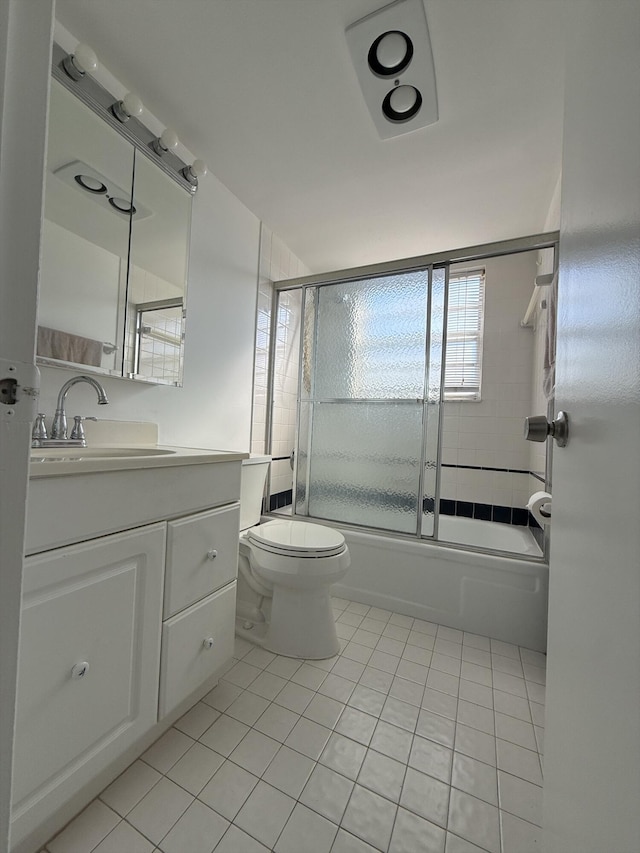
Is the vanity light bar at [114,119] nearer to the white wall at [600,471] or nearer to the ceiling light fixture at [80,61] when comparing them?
the ceiling light fixture at [80,61]

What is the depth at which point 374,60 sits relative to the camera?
1248 mm

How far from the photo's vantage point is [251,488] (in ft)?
5.71

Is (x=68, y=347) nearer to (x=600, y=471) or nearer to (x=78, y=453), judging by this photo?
(x=78, y=453)

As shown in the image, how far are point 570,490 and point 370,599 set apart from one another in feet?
5.25

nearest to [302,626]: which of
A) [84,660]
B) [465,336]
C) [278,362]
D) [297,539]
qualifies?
[297,539]

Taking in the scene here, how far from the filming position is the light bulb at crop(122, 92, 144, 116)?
1.31 metres

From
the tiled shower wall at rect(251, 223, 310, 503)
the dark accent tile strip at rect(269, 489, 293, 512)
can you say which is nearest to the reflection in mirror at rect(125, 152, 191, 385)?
the tiled shower wall at rect(251, 223, 310, 503)

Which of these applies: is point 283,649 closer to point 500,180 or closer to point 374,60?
point 374,60

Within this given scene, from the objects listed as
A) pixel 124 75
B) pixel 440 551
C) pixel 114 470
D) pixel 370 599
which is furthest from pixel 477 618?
pixel 124 75

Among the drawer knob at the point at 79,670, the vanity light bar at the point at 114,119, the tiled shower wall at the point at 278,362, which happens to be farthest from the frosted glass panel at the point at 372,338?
the drawer knob at the point at 79,670

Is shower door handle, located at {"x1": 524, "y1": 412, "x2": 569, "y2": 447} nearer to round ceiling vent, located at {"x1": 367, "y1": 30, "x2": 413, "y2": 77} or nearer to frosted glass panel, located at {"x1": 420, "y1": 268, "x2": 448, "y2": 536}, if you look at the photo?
frosted glass panel, located at {"x1": 420, "y1": 268, "x2": 448, "y2": 536}

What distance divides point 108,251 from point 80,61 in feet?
1.81

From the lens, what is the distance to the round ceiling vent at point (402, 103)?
4.45 feet

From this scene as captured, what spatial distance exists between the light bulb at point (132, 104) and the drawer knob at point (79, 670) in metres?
1.77
